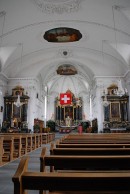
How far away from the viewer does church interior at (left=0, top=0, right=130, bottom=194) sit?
402 inches

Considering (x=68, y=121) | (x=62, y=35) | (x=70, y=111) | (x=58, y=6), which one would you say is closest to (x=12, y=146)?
(x=58, y=6)

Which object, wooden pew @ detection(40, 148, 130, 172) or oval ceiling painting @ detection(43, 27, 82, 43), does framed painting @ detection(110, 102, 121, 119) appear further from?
wooden pew @ detection(40, 148, 130, 172)

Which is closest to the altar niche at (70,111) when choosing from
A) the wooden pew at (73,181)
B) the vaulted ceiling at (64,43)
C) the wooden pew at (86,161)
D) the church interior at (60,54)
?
the church interior at (60,54)

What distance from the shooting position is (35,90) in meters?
19.4

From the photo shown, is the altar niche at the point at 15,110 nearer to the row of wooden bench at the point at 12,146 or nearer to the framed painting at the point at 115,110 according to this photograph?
the framed painting at the point at 115,110

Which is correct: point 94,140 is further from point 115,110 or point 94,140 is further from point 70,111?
point 70,111

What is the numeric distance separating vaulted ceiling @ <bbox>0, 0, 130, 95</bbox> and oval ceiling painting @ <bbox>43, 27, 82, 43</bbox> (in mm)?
344

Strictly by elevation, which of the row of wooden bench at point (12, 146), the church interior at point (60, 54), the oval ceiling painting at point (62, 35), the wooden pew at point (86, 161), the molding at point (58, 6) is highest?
the molding at point (58, 6)

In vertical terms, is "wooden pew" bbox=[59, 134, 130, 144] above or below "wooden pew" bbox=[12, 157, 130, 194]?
below

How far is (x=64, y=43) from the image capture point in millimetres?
15242

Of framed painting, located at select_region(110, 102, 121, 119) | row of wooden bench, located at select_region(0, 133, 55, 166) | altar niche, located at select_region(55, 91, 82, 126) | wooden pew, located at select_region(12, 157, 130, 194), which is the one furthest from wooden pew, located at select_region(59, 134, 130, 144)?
altar niche, located at select_region(55, 91, 82, 126)

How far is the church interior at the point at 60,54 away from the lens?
10211 millimetres

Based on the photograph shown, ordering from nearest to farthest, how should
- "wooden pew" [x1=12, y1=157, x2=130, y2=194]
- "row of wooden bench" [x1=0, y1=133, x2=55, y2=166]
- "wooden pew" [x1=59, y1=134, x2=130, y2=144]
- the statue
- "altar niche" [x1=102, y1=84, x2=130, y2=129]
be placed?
"wooden pew" [x1=12, y1=157, x2=130, y2=194], "wooden pew" [x1=59, y1=134, x2=130, y2=144], "row of wooden bench" [x1=0, y1=133, x2=55, y2=166], "altar niche" [x1=102, y1=84, x2=130, y2=129], the statue

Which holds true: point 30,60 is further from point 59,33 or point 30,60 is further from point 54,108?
point 54,108
